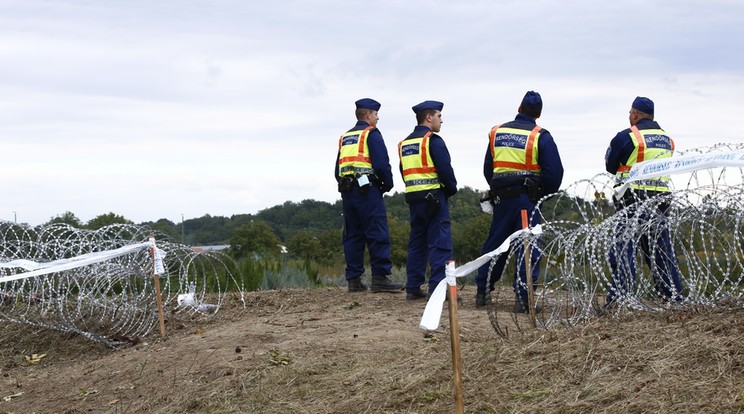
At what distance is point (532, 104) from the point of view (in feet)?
32.1

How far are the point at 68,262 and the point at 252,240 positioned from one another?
984 cm

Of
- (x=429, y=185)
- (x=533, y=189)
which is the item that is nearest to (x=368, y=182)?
(x=429, y=185)

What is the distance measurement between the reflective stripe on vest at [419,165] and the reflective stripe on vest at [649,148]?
1944 mm

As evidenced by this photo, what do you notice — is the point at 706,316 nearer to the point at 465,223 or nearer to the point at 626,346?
the point at 626,346

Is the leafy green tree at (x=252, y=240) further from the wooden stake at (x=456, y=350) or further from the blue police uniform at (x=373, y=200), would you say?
the wooden stake at (x=456, y=350)

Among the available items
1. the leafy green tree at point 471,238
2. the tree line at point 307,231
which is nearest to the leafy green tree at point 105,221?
the tree line at point 307,231

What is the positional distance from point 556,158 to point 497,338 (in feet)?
8.39

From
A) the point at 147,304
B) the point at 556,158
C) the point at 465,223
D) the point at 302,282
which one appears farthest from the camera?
the point at 465,223

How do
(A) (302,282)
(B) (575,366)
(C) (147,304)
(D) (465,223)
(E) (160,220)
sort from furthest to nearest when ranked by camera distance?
(E) (160,220) → (D) (465,223) → (A) (302,282) → (C) (147,304) → (B) (575,366)

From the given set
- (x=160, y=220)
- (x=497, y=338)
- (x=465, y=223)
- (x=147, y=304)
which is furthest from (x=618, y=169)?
(x=160, y=220)

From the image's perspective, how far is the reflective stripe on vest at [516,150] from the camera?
973cm

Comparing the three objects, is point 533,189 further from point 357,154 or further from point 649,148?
point 357,154

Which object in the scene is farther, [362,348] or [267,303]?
[267,303]

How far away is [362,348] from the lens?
8133mm
